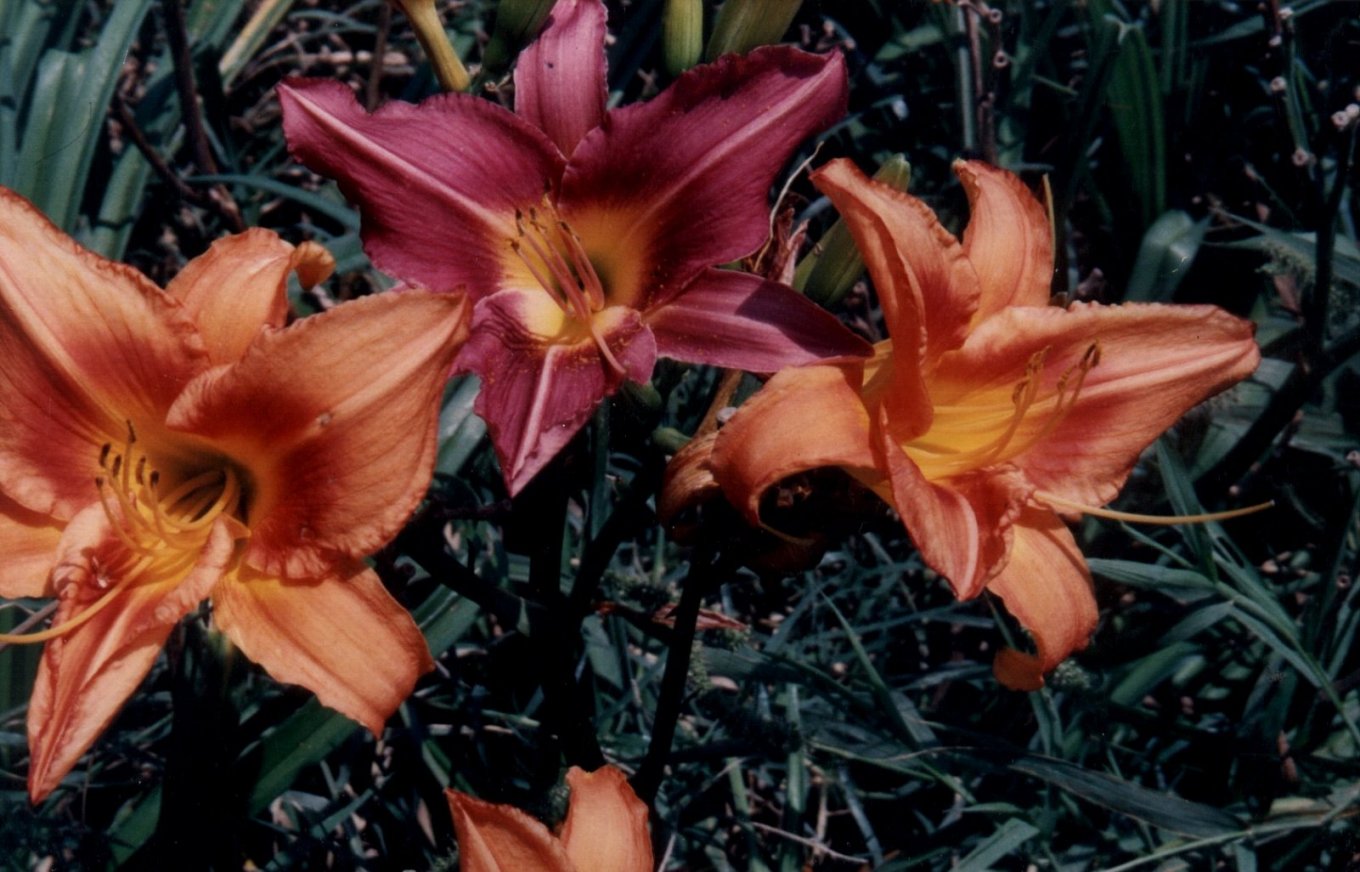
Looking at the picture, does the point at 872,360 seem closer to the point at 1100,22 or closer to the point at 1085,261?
the point at 1100,22

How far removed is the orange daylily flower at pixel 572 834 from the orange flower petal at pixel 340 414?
0.25 metres

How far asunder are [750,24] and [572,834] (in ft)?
2.45

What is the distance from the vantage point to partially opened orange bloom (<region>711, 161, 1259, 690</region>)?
904 mm

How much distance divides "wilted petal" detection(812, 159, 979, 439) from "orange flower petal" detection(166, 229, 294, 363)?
47cm

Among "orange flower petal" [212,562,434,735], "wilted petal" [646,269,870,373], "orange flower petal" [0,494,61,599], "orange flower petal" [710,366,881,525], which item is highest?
"wilted petal" [646,269,870,373]

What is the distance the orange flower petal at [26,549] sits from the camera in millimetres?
999

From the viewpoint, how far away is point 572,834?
103cm

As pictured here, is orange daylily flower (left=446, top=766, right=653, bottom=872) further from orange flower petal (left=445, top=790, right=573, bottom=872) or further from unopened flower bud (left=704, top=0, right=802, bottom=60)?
unopened flower bud (left=704, top=0, right=802, bottom=60)

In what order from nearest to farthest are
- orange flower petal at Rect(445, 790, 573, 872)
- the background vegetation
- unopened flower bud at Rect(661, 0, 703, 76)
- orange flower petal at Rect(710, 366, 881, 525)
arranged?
orange flower petal at Rect(710, 366, 881, 525) < orange flower petal at Rect(445, 790, 573, 872) < unopened flower bud at Rect(661, 0, 703, 76) < the background vegetation

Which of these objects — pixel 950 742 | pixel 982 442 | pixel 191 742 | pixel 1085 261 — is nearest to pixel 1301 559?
pixel 1085 261

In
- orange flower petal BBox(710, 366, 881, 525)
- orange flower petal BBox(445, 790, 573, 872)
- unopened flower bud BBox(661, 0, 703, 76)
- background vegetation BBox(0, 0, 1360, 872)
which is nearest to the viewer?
orange flower petal BBox(710, 366, 881, 525)

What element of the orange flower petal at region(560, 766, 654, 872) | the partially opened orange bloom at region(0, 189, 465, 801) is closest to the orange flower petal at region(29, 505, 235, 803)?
the partially opened orange bloom at region(0, 189, 465, 801)

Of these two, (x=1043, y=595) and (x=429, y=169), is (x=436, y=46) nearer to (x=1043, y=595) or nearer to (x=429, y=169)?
(x=429, y=169)

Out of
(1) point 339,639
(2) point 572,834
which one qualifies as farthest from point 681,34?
(2) point 572,834
